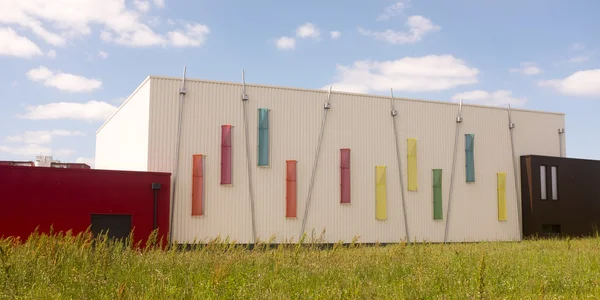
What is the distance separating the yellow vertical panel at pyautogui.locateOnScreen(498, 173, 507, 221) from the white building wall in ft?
56.9

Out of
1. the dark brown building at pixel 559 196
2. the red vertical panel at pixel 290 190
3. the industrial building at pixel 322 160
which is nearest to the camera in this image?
the industrial building at pixel 322 160

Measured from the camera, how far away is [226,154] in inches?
969

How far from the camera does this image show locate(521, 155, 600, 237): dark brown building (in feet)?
99.5

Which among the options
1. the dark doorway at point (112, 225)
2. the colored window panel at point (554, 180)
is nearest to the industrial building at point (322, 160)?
the colored window panel at point (554, 180)

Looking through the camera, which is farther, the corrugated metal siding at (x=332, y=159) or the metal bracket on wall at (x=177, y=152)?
the corrugated metal siding at (x=332, y=159)

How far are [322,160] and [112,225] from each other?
9.22 metres

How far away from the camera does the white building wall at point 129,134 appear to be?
964 inches

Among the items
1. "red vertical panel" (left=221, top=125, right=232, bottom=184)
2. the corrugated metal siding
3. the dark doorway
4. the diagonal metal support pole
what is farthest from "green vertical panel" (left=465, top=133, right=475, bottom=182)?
the dark doorway

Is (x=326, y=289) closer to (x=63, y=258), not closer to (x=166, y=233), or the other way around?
(x=63, y=258)

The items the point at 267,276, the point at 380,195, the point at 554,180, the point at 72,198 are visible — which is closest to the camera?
the point at 267,276

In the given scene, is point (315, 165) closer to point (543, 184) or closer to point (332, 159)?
point (332, 159)

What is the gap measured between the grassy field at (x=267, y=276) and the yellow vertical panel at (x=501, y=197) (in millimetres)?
15352


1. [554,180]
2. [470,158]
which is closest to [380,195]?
[470,158]

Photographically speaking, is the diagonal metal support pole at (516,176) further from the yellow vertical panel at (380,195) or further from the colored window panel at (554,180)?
the yellow vertical panel at (380,195)
